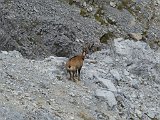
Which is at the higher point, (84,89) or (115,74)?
(84,89)

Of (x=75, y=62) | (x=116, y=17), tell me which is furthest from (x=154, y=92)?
(x=116, y=17)

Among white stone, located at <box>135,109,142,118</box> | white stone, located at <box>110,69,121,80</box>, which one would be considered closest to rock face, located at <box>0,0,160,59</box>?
white stone, located at <box>110,69,121,80</box>

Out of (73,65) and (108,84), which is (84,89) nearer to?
(73,65)

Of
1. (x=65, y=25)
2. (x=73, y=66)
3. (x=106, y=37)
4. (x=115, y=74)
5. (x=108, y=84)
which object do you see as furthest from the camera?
(x=106, y=37)

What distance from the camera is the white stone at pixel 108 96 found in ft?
69.4

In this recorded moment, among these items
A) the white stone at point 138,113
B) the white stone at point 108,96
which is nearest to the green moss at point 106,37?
the white stone at point 108,96

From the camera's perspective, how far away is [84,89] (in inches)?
845

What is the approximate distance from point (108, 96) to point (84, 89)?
45.5 inches

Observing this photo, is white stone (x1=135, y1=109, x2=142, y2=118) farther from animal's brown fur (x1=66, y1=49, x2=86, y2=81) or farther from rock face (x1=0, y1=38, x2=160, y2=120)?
animal's brown fur (x1=66, y1=49, x2=86, y2=81)

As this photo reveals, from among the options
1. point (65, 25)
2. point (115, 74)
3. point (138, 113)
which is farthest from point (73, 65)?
point (65, 25)

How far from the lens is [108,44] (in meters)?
30.5

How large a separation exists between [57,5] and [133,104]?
39.9 feet

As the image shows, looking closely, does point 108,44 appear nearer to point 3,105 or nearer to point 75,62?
point 75,62

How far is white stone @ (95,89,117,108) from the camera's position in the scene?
21.1 meters
